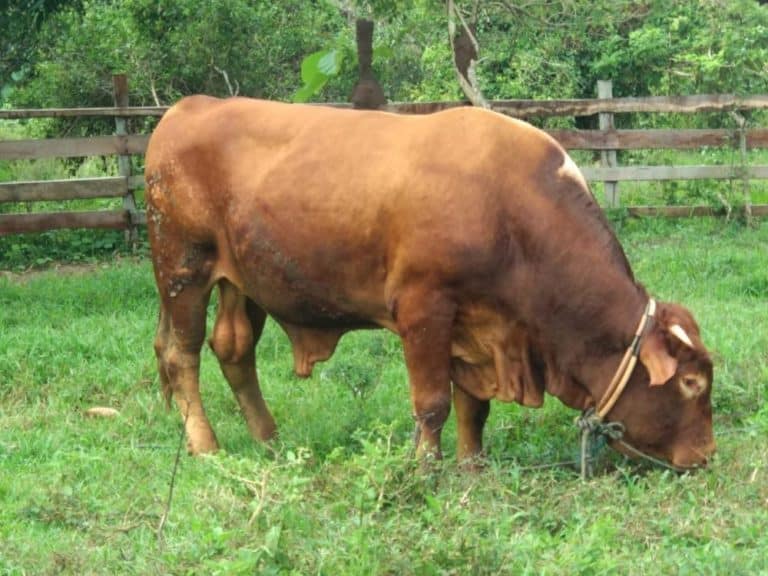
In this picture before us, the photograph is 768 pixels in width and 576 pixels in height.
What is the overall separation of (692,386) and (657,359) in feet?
0.77

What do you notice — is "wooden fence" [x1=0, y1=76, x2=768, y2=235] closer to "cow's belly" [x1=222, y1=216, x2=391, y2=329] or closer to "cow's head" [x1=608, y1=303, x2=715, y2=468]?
"cow's belly" [x1=222, y1=216, x2=391, y2=329]

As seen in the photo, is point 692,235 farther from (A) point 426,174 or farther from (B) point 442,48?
(A) point 426,174

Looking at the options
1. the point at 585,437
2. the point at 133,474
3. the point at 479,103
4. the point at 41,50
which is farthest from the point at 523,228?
A: the point at 41,50

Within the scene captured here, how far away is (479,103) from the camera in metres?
10.1

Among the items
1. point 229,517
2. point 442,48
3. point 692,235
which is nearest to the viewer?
point 229,517

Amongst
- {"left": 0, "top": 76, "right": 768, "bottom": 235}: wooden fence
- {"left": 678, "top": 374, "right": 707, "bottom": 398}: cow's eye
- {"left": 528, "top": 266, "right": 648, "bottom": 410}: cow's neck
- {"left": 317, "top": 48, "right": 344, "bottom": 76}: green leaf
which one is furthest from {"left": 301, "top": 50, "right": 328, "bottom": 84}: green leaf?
{"left": 0, "top": 76, "right": 768, "bottom": 235}: wooden fence

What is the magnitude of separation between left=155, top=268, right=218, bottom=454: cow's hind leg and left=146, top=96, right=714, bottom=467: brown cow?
46cm

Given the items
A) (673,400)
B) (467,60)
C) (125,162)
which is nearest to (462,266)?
(673,400)

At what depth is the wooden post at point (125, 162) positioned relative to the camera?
13203 millimetres

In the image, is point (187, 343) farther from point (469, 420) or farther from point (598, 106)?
point (598, 106)

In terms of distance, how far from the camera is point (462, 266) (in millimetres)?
6047

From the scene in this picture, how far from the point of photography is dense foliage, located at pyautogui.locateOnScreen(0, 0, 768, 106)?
48.1 ft

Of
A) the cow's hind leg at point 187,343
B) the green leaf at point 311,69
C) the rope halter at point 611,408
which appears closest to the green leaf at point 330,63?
the green leaf at point 311,69

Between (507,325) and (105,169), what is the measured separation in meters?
10.3
